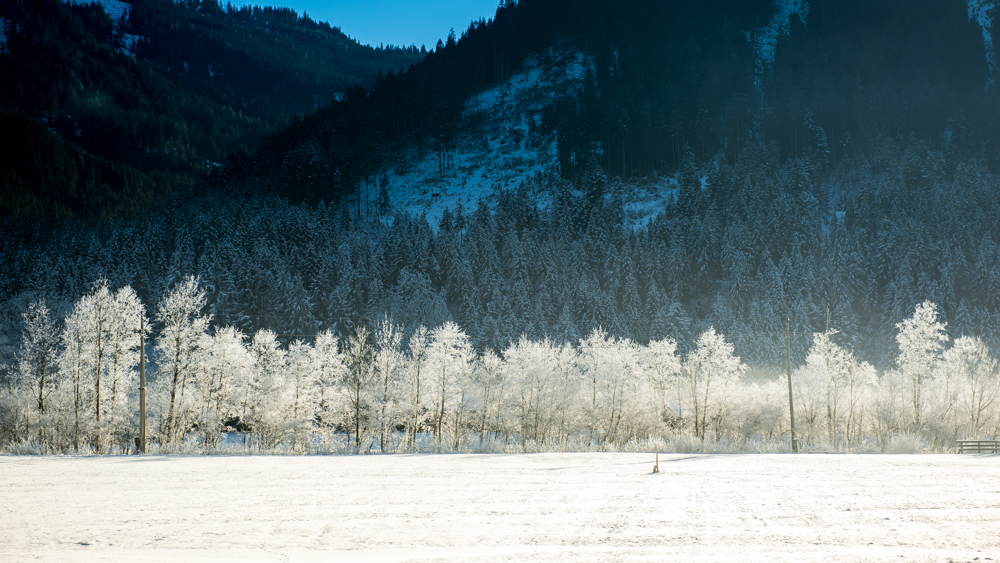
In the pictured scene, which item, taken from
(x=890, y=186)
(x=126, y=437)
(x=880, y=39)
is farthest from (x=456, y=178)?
(x=880, y=39)

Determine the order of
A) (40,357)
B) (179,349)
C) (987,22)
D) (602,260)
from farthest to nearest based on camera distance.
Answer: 1. (987,22)
2. (602,260)
3. (40,357)
4. (179,349)

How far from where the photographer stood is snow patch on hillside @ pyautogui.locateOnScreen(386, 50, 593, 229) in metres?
127

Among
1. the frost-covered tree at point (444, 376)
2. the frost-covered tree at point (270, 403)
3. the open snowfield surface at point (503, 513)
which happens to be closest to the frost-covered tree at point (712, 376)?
the frost-covered tree at point (444, 376)

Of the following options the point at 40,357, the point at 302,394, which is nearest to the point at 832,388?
the point at 302,394

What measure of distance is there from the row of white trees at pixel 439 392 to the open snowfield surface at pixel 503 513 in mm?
23018

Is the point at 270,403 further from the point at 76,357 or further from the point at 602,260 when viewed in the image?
the point at 602,260

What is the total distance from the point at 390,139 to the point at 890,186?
11980 cm

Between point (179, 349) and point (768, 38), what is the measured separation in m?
210

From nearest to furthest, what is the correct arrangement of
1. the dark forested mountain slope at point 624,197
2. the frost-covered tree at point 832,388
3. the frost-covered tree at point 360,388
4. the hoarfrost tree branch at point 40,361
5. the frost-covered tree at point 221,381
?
the hoarfrost tree branch at point 40,361 → the frost-covered tree at point 221,381 → the frost-covered tree at point 360,388 → the frost-covered tree at point 832,388 → the dark forested mountain slope at point 624,197

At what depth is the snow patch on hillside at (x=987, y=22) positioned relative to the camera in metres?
174

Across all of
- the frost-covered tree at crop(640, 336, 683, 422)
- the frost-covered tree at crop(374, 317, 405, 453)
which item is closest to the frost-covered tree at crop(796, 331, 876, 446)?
the frost-covered tree at crop(640, 336, 683, 422)

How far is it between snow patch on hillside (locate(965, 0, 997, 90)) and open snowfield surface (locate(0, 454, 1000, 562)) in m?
219

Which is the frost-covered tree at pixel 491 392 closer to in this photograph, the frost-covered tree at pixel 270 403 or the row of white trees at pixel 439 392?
the row of white trees at pixel 439 392

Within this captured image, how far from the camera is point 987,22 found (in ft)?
612
